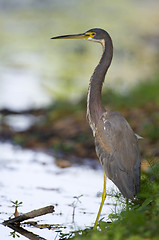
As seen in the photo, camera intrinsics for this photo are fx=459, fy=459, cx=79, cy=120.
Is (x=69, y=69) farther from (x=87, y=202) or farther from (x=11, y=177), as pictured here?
(x=87, y=202)

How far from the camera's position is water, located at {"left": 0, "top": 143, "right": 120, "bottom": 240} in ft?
15.6

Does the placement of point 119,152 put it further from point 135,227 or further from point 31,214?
point 135,227

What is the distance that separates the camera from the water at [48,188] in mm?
4747

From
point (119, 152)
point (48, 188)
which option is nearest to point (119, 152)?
point (119, 152)

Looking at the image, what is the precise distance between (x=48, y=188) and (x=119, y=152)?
1.87m

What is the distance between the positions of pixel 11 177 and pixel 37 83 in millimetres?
10772

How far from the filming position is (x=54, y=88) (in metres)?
15.8

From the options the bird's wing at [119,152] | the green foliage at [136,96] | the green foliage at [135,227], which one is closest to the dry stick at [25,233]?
the green foliage at [135,227]

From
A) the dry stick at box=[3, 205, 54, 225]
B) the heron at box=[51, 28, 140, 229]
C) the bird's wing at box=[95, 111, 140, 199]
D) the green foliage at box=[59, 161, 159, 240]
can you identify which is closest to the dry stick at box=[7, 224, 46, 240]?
the dry stick at box=[3, 205, 54, 225]

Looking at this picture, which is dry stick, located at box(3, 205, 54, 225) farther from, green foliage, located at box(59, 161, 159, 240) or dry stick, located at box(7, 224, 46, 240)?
green foliage, located at box(59, 161, 159, 240)

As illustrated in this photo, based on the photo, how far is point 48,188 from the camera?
5.94m

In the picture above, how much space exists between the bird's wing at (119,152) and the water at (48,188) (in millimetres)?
561

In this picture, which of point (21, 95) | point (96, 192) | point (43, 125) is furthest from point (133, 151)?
point (21, 95)

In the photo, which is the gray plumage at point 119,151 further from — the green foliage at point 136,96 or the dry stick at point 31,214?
the green foliage at point 136,96
